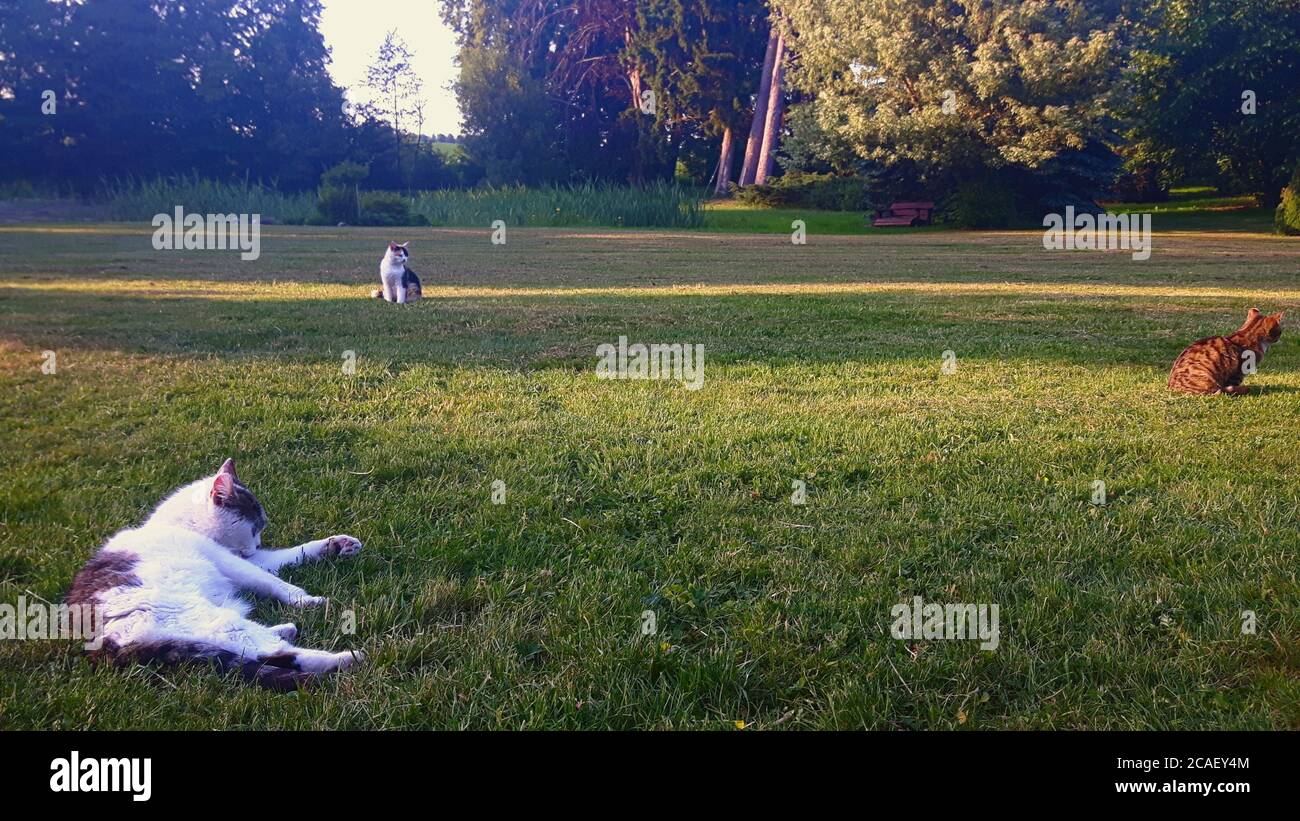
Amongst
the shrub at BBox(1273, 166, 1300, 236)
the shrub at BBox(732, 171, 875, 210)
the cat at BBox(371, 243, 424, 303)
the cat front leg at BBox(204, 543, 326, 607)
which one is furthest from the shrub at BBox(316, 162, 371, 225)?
the shrub at BBox(1273, 166, 1300, 236)

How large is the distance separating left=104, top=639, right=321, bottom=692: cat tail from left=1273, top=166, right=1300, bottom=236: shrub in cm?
2964

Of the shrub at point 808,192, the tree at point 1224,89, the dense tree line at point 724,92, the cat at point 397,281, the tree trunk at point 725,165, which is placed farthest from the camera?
the tree trunk at point 725,165

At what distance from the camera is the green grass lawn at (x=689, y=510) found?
2355 millimetres

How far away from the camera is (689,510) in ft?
12.3

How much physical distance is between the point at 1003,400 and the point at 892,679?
12.9 feet

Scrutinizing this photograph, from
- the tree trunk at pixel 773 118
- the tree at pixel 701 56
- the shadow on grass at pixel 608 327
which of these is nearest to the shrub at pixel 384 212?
the tree trunk at pixel 773 118

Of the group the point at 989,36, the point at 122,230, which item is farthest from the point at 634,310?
the point at 989,36

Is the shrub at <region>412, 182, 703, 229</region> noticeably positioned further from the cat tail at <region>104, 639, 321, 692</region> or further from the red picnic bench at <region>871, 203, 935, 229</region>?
the cat tail at <region>104, 639, 321, 692</region>

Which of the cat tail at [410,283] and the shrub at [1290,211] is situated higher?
the shrub at [1290,211]

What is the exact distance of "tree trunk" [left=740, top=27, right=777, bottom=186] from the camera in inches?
1468

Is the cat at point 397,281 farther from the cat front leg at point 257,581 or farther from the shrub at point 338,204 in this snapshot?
the shrub at point 338,204

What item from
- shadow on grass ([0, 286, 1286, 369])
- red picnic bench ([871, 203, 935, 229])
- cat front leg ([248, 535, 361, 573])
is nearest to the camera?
cat front leg ([248, 535, 361, 573])

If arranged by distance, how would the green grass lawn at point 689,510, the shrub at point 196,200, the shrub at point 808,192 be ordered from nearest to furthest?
the green grass lawn at point 689,510
the shrub at point 196,200
the shrub at point 808,192

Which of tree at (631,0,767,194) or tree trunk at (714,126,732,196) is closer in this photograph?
tree at (631,0,767,194)
